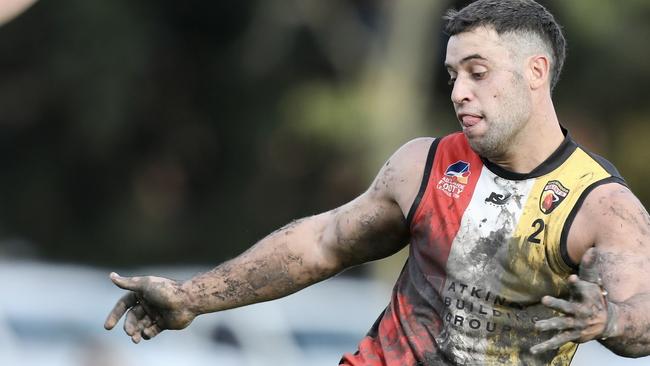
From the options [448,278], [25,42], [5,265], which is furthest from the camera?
[25,42]

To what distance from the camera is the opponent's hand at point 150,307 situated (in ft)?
21.4

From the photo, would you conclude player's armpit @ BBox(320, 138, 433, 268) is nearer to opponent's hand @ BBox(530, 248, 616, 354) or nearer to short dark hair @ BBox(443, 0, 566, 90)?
short dark hair @ BBox(443, 0, 566, 90)

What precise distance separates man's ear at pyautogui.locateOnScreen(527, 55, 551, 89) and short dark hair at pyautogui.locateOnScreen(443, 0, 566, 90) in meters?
0.06

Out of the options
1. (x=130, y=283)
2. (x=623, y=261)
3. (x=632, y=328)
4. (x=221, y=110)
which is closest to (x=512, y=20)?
(x=623, y=261)

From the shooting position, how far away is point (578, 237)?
5738 mm

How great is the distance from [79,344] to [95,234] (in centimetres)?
793

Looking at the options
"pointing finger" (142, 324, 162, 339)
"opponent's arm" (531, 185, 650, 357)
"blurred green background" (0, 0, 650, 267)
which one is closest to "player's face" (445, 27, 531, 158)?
"opponent's arm" (531, 185, 650, 357)

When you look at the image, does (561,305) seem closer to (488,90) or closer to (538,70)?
(488,90)

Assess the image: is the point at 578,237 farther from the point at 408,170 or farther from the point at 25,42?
the point at 25,42

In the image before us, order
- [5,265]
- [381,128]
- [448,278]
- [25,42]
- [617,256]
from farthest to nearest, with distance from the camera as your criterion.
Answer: [25,42] < [381,128] < [5,265] < [448,278] < [617,256]

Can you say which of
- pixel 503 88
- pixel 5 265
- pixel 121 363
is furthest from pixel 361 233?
pixel 5 265

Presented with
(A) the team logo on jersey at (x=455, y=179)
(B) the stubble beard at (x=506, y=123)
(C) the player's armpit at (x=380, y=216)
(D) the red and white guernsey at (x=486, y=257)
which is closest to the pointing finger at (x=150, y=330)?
(C) the player's armpit at (x=380, y=216)

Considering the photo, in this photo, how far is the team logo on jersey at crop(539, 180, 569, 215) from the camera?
584 centimetres

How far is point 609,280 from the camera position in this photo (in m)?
5.57
